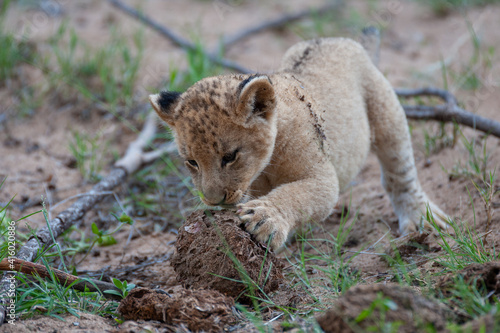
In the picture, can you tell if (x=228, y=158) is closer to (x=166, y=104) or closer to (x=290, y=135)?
(x=290, y=135)

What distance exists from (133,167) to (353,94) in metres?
2.89

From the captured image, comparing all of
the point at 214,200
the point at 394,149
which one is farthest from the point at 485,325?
the point at 394,149

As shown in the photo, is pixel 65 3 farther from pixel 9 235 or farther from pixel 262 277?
pixel 262 277

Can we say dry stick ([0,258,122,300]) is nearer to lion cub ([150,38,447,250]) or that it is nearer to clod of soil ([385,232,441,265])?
lion cub ([150,38,447,250])

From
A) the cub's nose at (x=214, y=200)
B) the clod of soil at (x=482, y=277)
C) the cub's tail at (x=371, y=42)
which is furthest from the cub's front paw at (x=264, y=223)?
the cub's tail at (x=371, y=42)

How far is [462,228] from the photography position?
4.12 m

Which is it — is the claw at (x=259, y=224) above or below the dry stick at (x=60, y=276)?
above

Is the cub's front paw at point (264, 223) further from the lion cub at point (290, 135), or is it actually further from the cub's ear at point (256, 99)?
the cub's ear at point (256, 99)

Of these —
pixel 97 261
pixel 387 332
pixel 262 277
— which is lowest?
pixel 97 261

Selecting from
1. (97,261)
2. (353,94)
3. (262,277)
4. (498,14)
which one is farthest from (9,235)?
(498,14)

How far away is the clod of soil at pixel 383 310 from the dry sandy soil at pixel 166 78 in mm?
1099

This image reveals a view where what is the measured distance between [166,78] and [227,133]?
4.50 meters

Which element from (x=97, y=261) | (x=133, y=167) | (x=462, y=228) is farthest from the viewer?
(x=133, y=167)

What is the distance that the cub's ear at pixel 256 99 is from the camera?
3.78 meters
